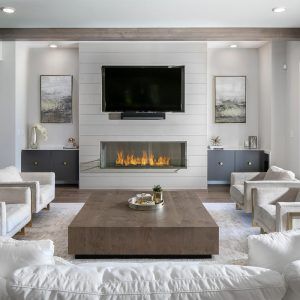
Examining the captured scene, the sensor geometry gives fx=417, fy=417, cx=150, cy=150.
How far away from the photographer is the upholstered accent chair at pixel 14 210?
395 cm

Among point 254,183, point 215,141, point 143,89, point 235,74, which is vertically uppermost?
point 235,74

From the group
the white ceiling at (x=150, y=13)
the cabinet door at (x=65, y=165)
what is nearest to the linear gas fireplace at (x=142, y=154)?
the cabinet door at (x=65, y=165)

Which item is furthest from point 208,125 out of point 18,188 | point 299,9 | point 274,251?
point 274,251

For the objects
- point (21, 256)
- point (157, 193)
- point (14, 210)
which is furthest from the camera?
point (157, 193)

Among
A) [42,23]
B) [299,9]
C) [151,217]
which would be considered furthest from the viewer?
[42,23]

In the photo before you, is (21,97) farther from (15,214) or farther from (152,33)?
(15,214)

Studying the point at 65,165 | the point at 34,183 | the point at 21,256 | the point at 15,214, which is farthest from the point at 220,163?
the point at 21,256

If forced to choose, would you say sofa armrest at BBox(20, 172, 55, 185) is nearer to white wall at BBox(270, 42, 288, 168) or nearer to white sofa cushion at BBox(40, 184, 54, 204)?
white sofa cushion at BBox(40, 184, 54, 204)

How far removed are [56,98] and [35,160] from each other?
1331 millimetres

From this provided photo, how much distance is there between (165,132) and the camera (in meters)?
7.96

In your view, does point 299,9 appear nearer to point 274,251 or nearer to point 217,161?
point 217,161

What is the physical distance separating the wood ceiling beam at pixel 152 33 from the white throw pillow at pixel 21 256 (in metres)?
5.18

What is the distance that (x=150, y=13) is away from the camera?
5.52 m

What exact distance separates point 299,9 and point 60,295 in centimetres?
507
